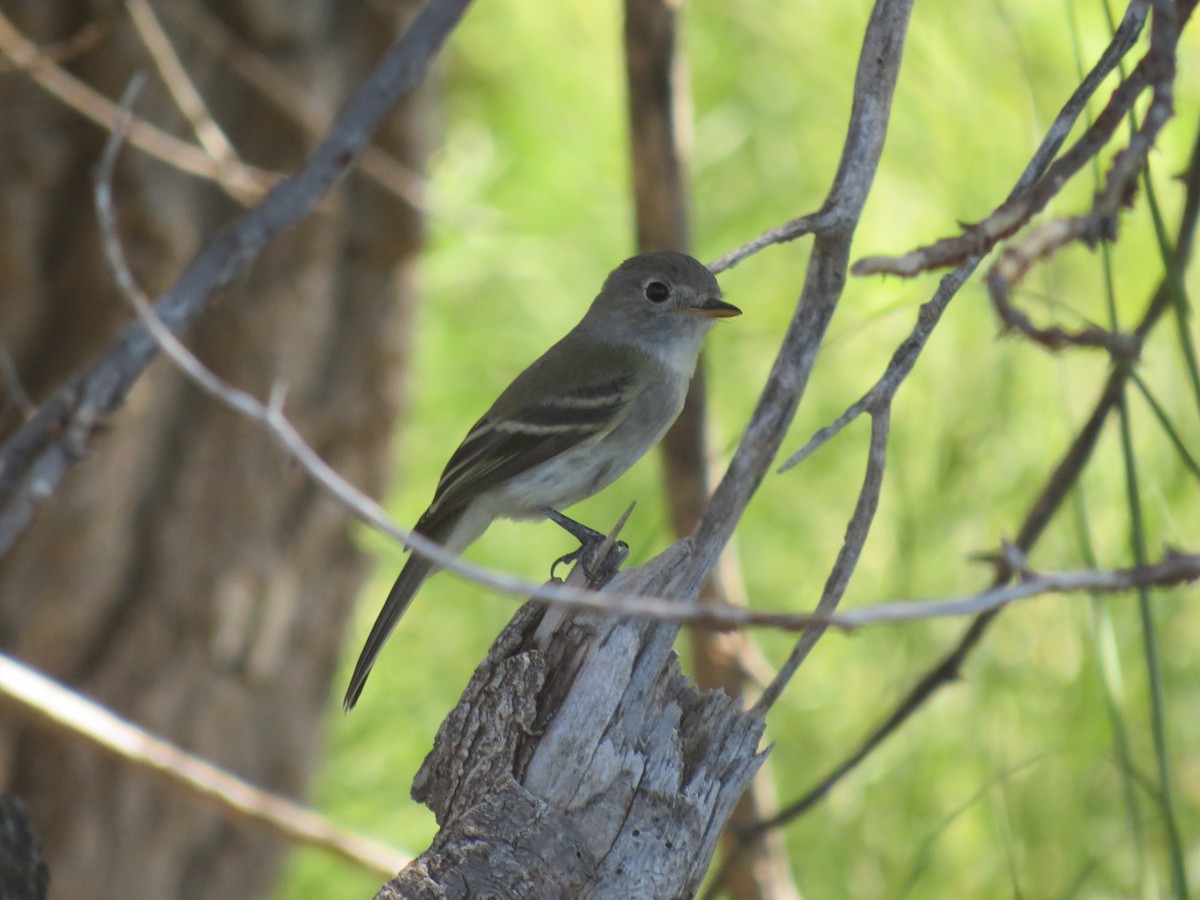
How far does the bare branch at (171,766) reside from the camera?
9.55 ft

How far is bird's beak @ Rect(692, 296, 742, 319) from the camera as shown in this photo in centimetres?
372

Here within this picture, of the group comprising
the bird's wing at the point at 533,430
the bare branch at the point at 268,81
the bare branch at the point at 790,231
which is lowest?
the bare branch at the point at 790,231

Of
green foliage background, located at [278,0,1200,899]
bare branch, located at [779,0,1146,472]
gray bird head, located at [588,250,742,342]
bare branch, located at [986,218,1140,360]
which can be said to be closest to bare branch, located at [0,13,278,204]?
green foliage background, located at [278,0,1200,899]

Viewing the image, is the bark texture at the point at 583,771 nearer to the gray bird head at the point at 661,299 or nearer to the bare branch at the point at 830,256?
the bare branch at the point at 830,256

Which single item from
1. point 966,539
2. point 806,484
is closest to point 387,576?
point 806,484

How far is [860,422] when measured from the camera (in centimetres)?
523

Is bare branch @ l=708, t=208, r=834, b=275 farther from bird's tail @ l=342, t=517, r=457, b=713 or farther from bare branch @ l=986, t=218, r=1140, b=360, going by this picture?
bird's tail @ l=342, t=517, r=457, b=713

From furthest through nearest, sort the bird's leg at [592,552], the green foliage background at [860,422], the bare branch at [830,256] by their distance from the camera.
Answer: the green foliage background at [860,422]
the bird's leg at [592,552]
the bare branch at [830,256]

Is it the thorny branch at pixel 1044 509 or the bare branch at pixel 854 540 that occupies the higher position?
the thorny branch at pixel 1044 509

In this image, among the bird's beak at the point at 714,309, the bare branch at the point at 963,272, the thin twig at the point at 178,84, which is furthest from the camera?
the bird's beak at the point at 714,309

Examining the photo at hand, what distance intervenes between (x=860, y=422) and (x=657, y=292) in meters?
1.60

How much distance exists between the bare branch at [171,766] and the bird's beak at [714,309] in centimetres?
174

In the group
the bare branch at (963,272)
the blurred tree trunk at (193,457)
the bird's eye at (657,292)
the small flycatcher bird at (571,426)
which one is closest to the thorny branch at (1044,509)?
the bare branch at (963,272)

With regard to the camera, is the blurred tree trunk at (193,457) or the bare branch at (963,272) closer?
the bare branch at (963,272)
